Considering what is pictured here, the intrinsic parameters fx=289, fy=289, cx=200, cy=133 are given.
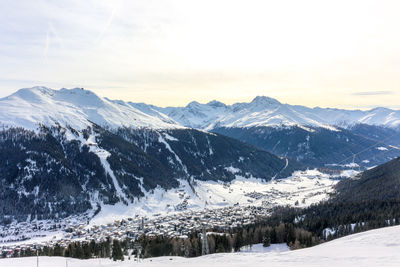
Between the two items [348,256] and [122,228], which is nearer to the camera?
[348,256]

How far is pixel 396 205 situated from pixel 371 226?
33594 millimetres

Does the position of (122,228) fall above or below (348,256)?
below

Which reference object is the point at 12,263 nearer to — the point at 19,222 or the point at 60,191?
the point at 19,222

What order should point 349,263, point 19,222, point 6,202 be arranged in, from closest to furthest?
point 349,263, point 19,222, point 6,202

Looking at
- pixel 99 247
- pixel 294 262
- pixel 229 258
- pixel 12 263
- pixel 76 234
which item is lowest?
pixel 76 234

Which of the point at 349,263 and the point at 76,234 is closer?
the point at 349,263

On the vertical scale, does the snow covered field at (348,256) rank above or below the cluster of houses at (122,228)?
above

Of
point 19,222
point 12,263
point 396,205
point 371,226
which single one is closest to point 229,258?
point 12,263

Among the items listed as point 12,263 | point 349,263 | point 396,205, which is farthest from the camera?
point 396,205

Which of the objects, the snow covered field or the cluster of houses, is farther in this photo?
the cluster of houses

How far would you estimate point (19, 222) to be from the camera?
170 meters

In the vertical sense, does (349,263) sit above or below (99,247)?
above

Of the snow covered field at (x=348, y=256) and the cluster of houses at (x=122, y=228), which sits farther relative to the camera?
the cluster of houses at (x=122, y=228)

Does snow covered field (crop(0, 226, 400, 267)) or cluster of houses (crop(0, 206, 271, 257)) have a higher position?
snow covered field (crop(0, 226, 400, 267))
